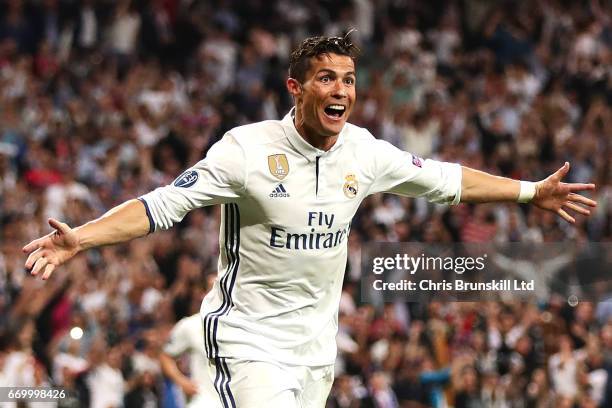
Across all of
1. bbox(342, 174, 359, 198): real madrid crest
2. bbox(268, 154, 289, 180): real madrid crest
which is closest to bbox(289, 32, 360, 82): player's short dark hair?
bbox(268, 154, 289, 180): real madrid crest

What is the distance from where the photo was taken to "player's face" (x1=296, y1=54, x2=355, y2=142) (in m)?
5.62

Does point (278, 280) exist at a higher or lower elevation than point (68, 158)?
lower

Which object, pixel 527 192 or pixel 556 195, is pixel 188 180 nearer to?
pixel 527 192

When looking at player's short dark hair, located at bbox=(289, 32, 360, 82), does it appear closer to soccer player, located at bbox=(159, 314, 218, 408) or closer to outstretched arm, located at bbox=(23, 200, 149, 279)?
outstretched arm, located at bbox=(23, 200, 149, 279)

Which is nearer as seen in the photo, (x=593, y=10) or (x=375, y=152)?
(x=375, y=152)

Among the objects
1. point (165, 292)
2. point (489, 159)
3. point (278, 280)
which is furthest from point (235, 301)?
point (489, 159)

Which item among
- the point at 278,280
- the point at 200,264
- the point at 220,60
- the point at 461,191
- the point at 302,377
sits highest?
the point at 220,60

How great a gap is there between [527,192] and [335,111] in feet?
3.77

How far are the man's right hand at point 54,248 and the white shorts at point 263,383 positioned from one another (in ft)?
3.30

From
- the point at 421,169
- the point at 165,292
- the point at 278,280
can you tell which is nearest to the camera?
the point at 278,280

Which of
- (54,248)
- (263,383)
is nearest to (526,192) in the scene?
(263,383)

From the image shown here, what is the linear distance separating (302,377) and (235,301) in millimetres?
458

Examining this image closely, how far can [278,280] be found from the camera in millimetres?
5648

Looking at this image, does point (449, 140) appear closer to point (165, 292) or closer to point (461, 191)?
point (165, 292)
